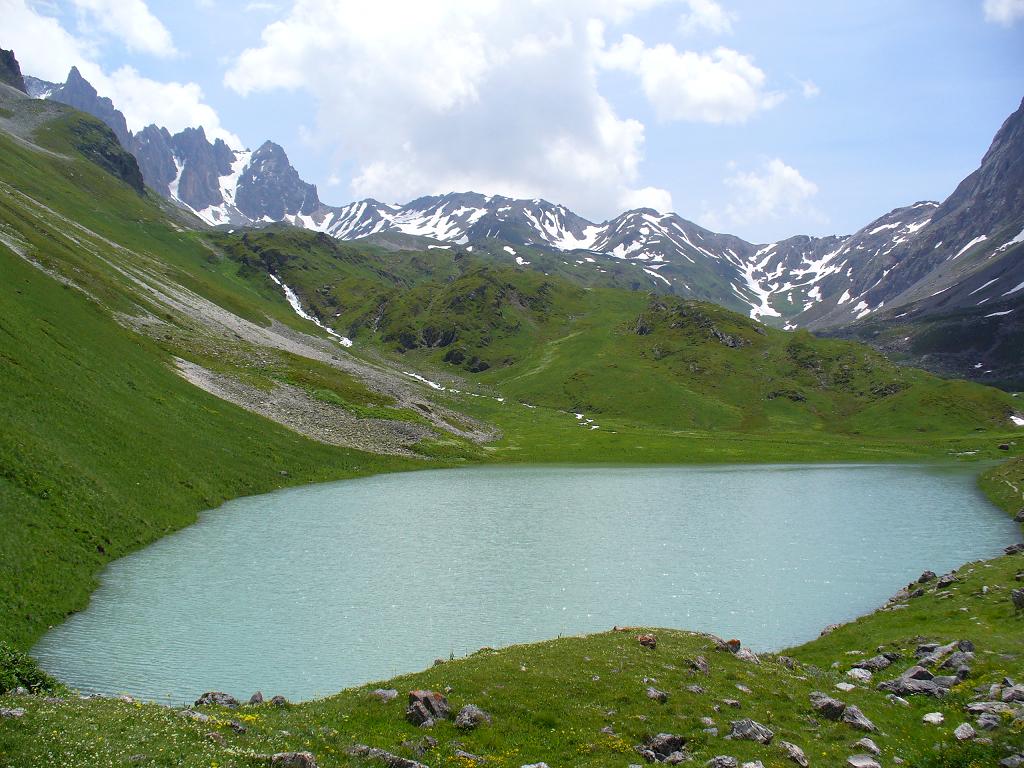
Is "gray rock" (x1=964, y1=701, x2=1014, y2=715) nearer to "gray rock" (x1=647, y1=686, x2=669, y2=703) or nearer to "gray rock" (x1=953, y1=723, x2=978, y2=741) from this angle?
"gray rock" (x1=953, y1=723, x2=978, y2=741)

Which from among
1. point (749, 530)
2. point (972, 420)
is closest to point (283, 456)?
point (749, 530)

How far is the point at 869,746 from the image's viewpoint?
18.1m

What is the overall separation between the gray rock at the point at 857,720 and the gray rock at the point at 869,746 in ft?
3.80

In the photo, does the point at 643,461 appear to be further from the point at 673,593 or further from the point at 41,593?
the point at 41,593

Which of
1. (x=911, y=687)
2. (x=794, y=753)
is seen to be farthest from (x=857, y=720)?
(x=911, y=687)

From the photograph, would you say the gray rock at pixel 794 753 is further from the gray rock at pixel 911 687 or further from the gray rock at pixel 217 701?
the gray rock at pixel 217 701

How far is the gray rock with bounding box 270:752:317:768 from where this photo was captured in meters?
15.7

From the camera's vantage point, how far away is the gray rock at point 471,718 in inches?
777

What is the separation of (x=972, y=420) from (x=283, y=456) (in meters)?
192

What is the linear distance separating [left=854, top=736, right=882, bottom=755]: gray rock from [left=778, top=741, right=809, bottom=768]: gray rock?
188cm

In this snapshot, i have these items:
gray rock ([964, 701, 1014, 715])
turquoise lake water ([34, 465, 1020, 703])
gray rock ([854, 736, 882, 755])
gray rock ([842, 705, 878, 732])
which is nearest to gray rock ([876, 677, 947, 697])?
gray rock ([964, 701, 1014, 715])

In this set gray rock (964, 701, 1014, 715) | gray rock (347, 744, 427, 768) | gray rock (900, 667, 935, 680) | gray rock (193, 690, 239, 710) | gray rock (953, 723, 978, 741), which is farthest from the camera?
gray rock (900, 667, 935, 680)

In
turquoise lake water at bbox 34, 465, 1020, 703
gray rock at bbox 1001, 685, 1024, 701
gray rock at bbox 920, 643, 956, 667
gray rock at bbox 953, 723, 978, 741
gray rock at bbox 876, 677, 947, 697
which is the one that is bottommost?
turquoise lake water at bbox 34, 465, 1020, 703

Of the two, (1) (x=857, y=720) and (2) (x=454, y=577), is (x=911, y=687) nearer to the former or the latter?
(1) (x=857, y=720)
